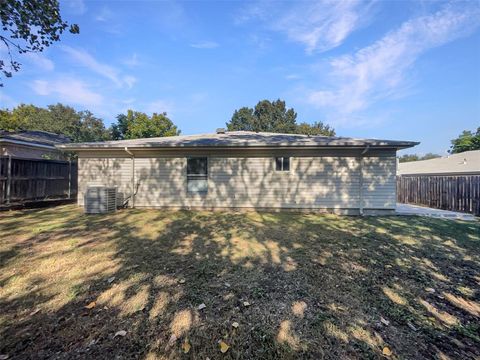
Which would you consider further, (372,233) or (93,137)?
(93,137)

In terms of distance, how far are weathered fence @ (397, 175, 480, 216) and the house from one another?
3.70 metres

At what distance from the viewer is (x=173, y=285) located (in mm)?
3379

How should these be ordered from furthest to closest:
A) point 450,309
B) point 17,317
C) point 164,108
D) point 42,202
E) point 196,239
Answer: point 164,108
point 42,202
point 196,239
point 450,309
point 17,317

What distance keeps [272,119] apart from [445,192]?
102 feet

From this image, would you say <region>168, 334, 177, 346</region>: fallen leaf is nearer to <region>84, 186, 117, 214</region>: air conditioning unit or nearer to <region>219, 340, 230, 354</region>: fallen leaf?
<region>219, 340, 230, 354</region>: fallen leaf

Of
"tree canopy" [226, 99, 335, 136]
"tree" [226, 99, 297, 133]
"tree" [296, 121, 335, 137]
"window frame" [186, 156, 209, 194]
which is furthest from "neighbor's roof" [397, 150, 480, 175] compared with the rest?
"tree" [226, 99, 297, 133]

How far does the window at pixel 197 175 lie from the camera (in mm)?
9789

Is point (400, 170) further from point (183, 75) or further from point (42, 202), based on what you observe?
point (42, 202)

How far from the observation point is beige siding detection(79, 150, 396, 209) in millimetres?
9234

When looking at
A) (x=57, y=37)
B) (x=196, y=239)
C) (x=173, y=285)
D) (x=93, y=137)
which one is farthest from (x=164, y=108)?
(x=173, y=285)

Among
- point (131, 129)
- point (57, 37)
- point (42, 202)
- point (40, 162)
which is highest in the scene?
point (131, 129)

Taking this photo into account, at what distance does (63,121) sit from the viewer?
1358 inches

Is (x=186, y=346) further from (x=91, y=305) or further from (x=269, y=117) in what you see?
(x=269, y=117)

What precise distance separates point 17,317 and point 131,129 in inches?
1061
